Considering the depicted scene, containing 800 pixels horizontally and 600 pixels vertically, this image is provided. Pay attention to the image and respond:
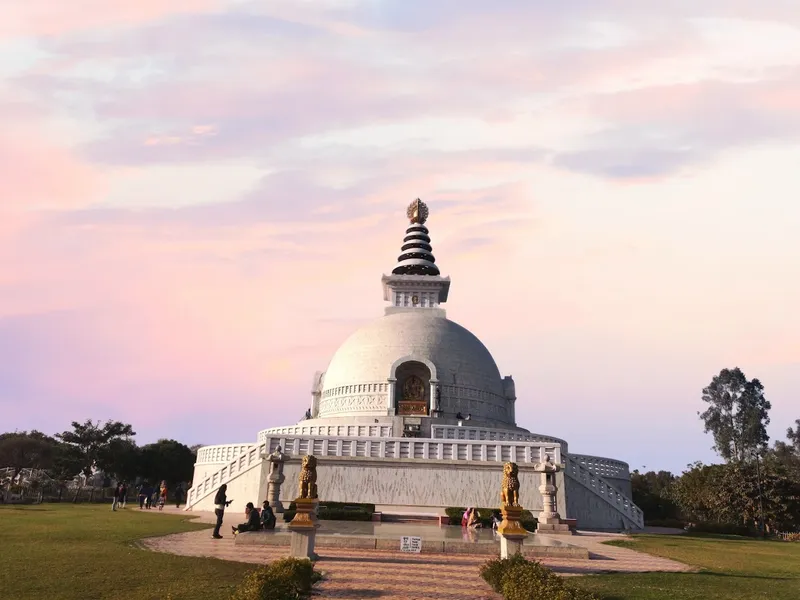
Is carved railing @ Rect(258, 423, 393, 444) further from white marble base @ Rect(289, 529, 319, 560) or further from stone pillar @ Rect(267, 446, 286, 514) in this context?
white marble base @ Rect(289, 529, 319, 560)

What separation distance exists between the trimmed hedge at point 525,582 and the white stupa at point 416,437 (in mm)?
15275

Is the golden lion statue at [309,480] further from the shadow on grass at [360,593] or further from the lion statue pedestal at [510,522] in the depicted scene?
the lion statue pedestal at [510,522]

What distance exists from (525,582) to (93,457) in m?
54.3

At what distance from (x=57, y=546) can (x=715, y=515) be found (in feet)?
138

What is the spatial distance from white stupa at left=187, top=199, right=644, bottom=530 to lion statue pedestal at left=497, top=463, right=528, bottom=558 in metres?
13.1

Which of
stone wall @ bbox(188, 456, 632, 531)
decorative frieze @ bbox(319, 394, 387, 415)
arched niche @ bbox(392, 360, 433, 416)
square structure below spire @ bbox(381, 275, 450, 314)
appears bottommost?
stone wall @ bbox(188, 456, 632, 531)

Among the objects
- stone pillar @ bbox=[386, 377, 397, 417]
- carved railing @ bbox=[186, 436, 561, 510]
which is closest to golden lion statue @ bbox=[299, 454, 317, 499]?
carved railing @ bbox=[186, 436, 561, 510]

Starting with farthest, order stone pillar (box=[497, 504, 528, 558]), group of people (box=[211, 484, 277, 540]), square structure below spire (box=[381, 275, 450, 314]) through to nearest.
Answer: square structure below spire (box=[381, 275, 450, 314])
group of people (box=[211, 484, 277, 540])
stone pillar (box=[497, 504, 528, 558])

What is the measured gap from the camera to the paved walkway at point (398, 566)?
10.0 metres

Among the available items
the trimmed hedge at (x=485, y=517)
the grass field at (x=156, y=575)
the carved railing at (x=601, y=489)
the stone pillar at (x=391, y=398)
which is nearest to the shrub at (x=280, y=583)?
the grass field at (x=156, y=575)

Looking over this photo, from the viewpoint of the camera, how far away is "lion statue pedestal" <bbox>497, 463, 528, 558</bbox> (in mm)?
12633

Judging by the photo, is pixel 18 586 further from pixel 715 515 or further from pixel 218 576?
pixel 715 515

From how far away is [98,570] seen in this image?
1079cm

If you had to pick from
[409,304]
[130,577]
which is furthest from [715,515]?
[130,577]
